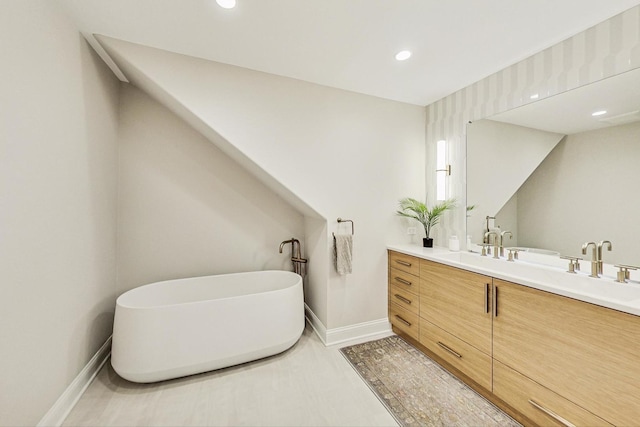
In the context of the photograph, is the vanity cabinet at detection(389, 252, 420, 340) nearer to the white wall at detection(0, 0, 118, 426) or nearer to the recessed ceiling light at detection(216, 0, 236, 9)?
the recessed ceiling light at detection(216, 0, 236, 9)

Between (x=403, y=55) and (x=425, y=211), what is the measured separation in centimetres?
148

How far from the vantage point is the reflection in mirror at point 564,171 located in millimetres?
1537

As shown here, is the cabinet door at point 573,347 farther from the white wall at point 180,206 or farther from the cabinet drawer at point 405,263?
the white wall at point 180,206

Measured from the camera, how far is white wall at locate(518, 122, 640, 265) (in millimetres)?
1526

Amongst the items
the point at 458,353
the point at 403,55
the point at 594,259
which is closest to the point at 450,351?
the point at 458,353

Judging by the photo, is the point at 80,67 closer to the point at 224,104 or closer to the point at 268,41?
the point at 224,104

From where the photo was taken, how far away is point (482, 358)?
169 cm

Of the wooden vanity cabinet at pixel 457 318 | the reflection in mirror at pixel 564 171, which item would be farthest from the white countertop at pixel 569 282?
the reflection in mirror at pixel 564 171

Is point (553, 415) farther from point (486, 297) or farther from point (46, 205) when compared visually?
point (46, 205)

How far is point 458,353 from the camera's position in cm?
186

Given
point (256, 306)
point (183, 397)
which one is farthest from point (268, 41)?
point (183, 397)

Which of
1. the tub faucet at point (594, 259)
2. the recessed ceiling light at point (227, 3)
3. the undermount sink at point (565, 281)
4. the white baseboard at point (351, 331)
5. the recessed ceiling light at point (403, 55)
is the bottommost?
the white baseboard at point (351, 331)

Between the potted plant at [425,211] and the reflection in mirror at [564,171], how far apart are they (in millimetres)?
261

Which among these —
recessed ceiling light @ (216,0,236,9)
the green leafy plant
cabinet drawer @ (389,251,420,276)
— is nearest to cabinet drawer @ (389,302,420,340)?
cabinet drawer @ (389,251,420,276)
